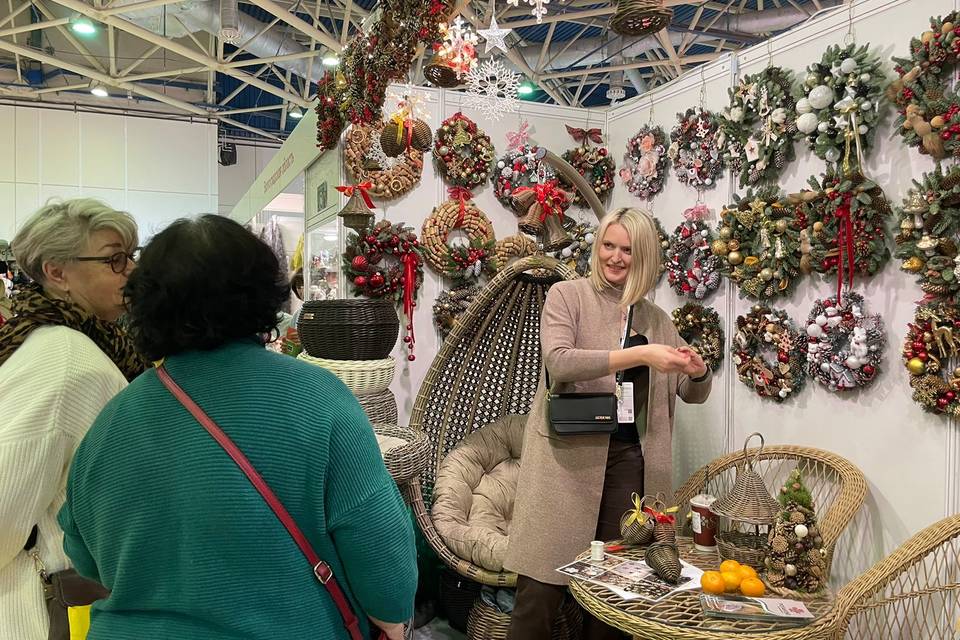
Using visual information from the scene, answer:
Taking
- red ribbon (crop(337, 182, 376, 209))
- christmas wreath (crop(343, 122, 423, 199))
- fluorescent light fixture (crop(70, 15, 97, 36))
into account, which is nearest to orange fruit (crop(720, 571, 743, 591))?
red ribbon (crop(337, 182, 376, 209))

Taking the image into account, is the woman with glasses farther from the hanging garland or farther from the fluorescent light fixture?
the fluorescent light fixture

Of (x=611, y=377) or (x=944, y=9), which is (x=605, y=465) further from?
(x=944, y=9)

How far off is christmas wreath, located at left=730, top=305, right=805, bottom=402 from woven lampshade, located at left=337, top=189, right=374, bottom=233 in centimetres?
170

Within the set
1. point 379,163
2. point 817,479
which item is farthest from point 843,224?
point 379,163

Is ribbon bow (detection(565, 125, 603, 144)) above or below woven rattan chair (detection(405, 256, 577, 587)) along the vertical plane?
above

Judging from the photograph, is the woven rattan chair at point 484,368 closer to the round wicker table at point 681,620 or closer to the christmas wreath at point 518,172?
the christmas wreath at point 518,172

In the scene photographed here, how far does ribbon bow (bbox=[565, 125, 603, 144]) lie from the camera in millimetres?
3777

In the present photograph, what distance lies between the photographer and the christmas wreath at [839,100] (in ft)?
7.64

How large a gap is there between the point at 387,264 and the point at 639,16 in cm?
178

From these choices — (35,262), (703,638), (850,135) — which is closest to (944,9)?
(850,135)

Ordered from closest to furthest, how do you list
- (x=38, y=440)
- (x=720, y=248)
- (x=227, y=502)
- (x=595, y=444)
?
1. (x=227, y=502)
2. (x=38, y=440)
3. (x=595, y=444)
4. (x=720, y=248)

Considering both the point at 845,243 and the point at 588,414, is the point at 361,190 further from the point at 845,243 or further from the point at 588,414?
the point at 845,243

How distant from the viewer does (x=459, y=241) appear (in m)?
3.56

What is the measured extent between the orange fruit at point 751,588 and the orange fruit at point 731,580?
13 millimetres
